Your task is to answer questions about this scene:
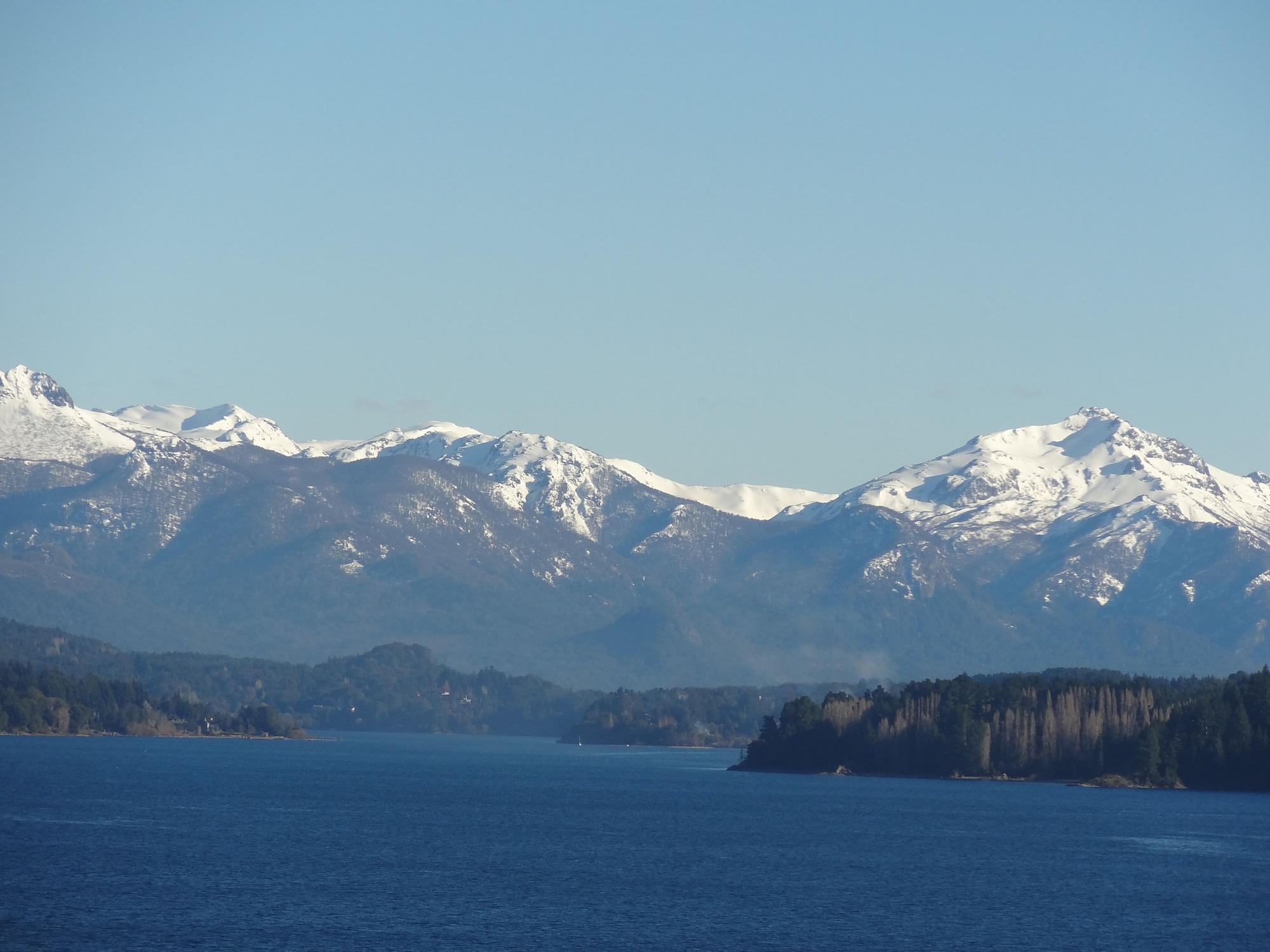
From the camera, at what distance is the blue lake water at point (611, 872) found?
3511 inches

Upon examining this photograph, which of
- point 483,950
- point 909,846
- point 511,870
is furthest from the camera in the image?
point 909,846

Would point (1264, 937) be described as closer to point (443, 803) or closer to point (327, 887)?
point (327, 887)

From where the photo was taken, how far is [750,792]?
188 m

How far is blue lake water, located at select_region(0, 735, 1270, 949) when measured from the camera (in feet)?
293

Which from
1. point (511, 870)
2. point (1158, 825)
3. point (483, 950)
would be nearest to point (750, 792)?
point (1158, 825)

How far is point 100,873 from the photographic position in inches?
4018

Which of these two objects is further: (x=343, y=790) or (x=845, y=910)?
(x=343, y=790)

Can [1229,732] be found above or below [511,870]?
above

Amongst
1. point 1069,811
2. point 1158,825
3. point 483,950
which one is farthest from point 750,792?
point 483,950

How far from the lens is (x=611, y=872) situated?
112m

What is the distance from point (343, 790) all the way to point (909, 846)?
66191 millimetres

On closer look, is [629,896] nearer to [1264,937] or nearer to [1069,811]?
[1264,937]

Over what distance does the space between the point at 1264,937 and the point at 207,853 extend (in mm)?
57444

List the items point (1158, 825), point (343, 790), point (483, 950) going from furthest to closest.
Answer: point (343, 790)
point (1158, 825)
point (483, 950)
